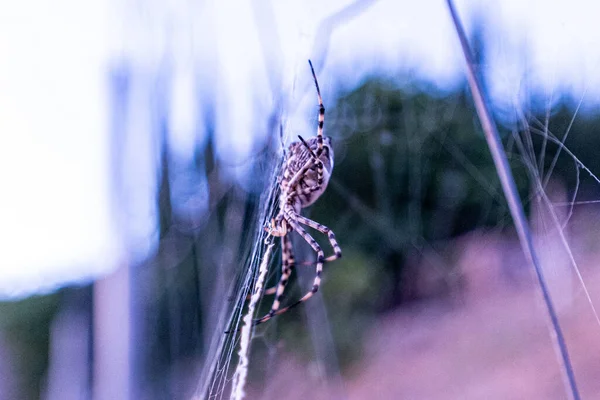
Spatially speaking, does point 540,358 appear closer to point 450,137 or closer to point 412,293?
point 450,137

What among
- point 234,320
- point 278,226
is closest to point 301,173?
point 278,226

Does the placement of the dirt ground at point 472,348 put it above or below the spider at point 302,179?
below

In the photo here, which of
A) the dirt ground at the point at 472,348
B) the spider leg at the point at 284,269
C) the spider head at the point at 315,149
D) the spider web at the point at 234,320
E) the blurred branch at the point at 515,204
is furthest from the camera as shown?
the dirt ground at the point at 472,348

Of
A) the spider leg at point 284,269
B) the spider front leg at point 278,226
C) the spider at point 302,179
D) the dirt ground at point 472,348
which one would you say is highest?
the spider at point 302,179

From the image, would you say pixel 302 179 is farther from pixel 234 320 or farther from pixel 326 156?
pixel 234 320

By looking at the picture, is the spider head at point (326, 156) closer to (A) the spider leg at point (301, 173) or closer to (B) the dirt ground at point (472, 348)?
(A) the spider leg at point (301, 173)

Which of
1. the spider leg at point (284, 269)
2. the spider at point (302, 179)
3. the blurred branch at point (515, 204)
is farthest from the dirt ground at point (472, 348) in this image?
the blurred branch at point (515, 204)

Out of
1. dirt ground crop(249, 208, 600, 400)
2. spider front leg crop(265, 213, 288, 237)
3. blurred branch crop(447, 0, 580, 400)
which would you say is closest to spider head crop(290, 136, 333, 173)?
spider front leg crop(265, 213, 288, 237)

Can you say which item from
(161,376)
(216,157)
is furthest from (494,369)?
(216,157)

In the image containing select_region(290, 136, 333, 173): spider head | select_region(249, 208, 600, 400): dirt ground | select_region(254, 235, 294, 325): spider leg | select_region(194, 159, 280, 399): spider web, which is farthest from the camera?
select_region(249, 208, 600, 400): dirt ground

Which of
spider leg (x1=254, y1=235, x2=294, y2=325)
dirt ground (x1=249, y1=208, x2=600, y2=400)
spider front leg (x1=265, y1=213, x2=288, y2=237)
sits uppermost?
spider front leg (x1=265, y1=213, x2=288, y2=237)

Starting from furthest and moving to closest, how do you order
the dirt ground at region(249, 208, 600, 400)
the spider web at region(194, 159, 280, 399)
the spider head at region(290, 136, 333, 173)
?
1. the dirt ground at region(249, 208, 600, 400)
2. the spider head at region(290, 136, 333, 173)
3. the spider web at region(194, 159, 280, 399)

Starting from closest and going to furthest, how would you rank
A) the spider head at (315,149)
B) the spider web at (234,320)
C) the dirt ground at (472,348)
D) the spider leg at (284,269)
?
the spider web at (234,320), the spider head at (315,149), the spider leg at (284,269), the dirt ground at (472,348)

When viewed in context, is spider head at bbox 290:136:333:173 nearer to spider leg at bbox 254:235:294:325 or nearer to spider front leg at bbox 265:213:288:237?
spider front leg at bbox 265:213:288:237
